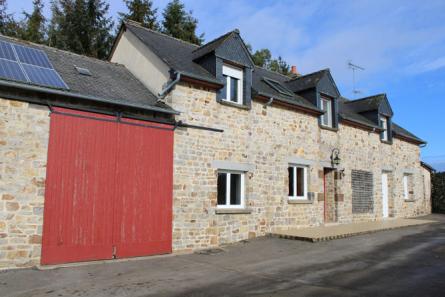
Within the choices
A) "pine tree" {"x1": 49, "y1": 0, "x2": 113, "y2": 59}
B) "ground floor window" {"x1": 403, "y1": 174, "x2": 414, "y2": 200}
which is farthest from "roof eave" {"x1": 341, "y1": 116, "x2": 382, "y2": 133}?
"pine tree" {"x1": 49, "y1": 0, "x2": 113, "y2": 59}

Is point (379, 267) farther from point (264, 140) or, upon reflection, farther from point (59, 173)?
point (59, 173)

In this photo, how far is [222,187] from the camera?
35.5 feet

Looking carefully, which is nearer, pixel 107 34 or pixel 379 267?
pixel 379 267

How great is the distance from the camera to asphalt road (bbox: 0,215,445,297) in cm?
580

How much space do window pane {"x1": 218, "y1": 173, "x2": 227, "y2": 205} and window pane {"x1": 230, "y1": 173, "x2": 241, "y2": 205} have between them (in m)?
0.32

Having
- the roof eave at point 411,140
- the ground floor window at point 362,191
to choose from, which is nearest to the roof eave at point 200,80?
the ground floor window at point 362,191

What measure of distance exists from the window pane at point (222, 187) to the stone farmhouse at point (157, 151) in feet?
0.14

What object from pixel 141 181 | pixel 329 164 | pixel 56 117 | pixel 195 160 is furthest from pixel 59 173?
pixel 329 164

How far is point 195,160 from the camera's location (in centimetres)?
1001

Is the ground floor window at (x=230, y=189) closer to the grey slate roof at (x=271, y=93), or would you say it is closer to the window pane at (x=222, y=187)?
the window pane at (x=222, y=187)

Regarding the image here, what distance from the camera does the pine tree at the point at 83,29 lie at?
71.9 feet

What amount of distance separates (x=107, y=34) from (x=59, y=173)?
56.7 feet

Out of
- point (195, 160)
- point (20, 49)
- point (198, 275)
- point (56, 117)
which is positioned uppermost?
point (20, 49)

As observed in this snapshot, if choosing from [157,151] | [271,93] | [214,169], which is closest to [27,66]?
[157,151]
